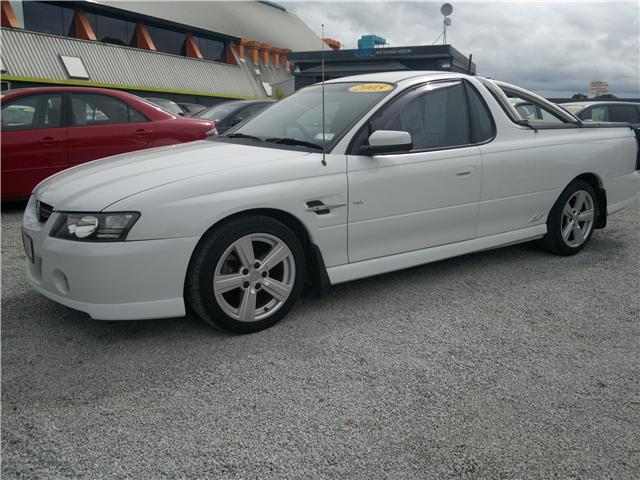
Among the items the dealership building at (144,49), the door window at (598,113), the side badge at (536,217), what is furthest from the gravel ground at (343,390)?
the dealership building at (144,49)

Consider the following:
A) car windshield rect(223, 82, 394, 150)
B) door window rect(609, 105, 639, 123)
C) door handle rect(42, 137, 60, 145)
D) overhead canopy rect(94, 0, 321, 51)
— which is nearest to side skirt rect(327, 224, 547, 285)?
car windshield rect(223, 82, 394, 150)

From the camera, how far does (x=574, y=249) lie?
4.98 m

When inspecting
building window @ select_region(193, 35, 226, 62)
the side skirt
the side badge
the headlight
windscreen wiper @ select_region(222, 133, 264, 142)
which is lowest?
the side skirt

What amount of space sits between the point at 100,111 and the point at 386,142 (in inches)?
188

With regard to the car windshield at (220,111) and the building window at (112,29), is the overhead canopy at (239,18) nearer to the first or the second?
the building window at (112,29)

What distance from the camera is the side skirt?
3.59 metres

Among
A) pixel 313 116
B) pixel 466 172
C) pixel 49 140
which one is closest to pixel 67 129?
pixel 49 140

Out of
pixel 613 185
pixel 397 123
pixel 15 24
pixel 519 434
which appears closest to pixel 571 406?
pixel 519 434

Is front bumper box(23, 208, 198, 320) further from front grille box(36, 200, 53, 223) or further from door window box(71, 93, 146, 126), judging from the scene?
door window box(71, 93, 146, 126)

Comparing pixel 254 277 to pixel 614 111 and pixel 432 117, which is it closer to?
pixel 432 117

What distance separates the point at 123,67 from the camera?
2683cm

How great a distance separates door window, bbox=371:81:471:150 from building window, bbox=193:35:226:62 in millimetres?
33350

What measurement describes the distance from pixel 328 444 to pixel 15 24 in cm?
2591

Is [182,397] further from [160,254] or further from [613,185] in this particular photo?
[613,185]
